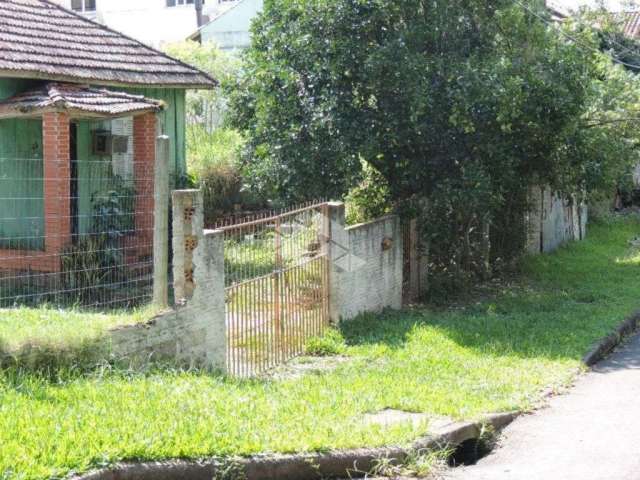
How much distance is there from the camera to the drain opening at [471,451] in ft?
24.6

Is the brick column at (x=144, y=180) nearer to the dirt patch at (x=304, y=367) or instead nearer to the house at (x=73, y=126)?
the house at (x=73, y=126)

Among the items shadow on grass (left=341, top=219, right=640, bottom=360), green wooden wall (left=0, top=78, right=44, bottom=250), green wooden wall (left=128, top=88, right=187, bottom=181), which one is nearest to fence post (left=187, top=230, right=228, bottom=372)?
shadow on grass (left=341, top=219, right=640, bottom=360)

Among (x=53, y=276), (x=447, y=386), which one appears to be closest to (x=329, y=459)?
(x=447, y=386)

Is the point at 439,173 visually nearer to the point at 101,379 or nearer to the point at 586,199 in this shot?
the point at 586,199

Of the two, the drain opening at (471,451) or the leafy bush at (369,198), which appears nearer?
the drain opening at (471,451)

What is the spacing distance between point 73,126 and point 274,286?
6.40 m

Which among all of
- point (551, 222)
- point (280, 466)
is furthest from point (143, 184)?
point (551, 222)

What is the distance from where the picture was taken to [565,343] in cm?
1129

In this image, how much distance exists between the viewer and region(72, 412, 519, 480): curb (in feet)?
18.7

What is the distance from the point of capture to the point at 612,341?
1205cm

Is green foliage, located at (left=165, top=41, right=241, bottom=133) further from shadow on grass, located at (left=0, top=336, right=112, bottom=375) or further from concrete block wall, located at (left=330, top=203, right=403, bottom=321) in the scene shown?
shadow on grass, located at (left=0, top=336, right=112, bottom=375)

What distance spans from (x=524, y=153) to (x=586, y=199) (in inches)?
136

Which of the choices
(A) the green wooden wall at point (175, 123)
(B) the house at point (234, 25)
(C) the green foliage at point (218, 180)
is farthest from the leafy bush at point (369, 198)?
(B) the house at point (234, 25)

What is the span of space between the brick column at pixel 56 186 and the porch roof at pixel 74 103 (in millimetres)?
231
